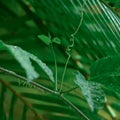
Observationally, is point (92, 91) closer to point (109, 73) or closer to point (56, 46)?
point (109, 73)

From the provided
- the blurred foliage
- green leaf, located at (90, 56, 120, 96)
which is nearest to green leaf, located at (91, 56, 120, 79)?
green leaf, located at (90, 56, 120, 96)

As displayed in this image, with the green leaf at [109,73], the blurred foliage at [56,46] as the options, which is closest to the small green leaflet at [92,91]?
the green leaf at [109,73]

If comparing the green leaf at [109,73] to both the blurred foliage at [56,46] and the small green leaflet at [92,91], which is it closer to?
the small green leaflet at [92,91]

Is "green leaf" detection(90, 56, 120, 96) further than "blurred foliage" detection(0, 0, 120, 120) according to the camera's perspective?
No

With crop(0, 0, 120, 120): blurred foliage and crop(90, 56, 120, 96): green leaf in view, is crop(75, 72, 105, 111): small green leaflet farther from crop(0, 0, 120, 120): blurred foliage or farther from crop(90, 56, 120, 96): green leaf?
crop(0, 0, 120, 120): blurred foliage

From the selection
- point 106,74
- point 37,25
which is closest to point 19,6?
point 37,25

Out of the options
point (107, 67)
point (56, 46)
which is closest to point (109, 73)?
point (107, 67)
